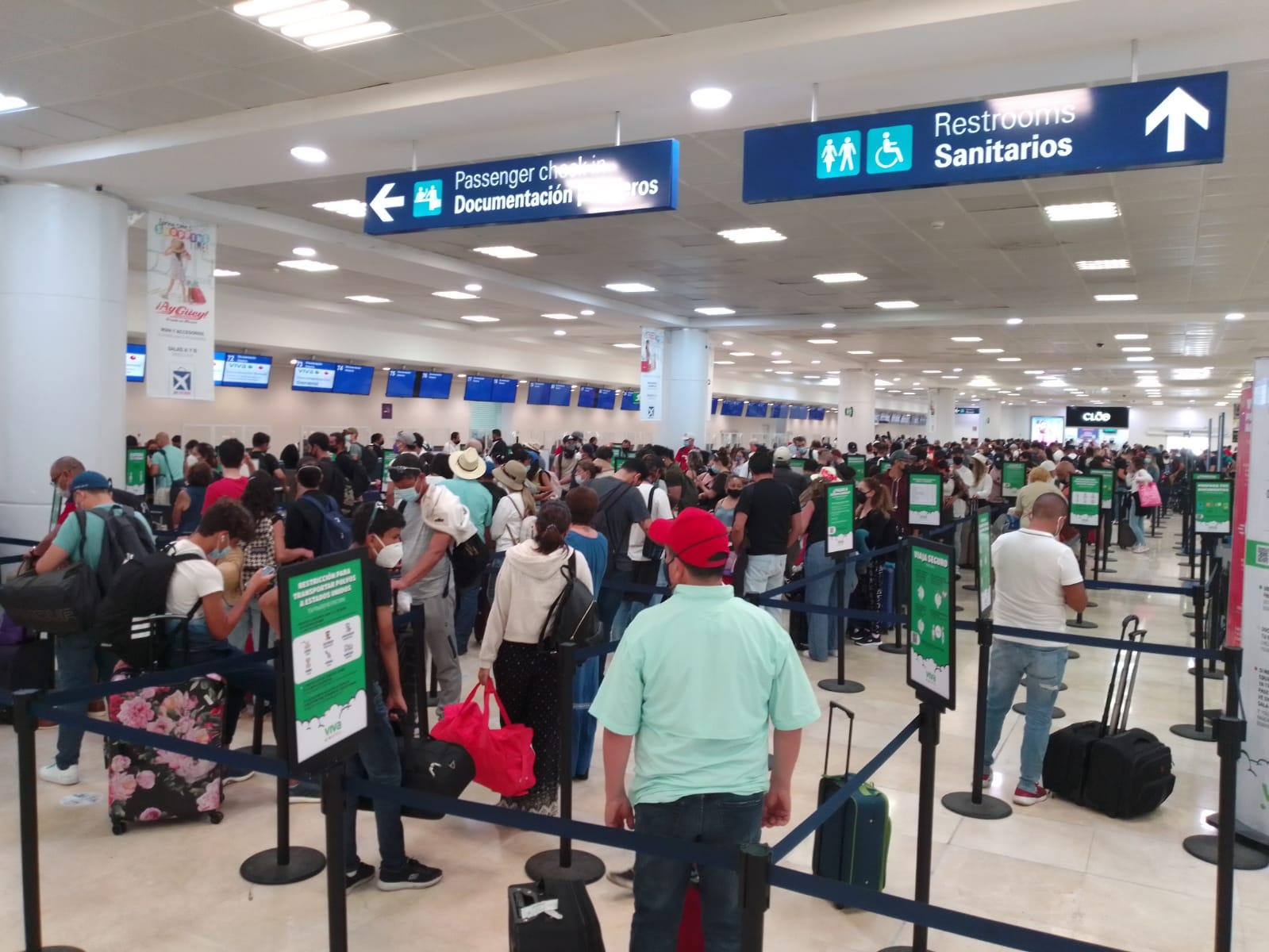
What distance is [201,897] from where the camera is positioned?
4109mm

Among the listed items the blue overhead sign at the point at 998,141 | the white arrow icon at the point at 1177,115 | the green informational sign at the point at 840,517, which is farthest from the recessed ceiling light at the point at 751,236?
the white arrow icon at the point at 1177,115

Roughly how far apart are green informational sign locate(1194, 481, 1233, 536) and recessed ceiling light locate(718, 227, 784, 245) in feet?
19.0

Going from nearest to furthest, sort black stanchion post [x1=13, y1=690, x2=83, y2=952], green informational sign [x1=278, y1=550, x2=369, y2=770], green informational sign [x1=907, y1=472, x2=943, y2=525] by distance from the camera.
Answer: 1. green informational sign [x1=278, y1=550, x2=369, y2=770]
2. black stanchion post [x1=13, y1=690, x2=83, y2=952]
3. green informational sign [x1=907, y1=472, x2=943, y2=525]

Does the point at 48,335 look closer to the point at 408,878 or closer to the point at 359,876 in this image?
the point at 359,876

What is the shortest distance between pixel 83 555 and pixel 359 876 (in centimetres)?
251

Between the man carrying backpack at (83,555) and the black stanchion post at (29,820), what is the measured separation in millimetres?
1701

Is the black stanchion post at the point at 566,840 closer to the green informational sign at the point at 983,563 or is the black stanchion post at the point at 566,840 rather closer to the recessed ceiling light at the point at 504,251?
the green informational sign at the point at 983,563

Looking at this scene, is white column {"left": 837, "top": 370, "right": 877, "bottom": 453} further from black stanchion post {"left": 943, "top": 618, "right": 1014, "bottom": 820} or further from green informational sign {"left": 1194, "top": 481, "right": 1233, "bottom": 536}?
black stanchion post {"left": 943, "top": 618, "right": 1014, "bottom": 820}

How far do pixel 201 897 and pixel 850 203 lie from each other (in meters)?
8.07

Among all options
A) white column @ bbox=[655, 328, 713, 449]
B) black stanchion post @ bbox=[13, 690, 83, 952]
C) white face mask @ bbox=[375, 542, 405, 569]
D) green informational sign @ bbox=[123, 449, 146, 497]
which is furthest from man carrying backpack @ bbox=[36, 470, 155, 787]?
white column @ bbox=[655, 328, 713, 449]

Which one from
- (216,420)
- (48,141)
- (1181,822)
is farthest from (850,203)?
(216,420)

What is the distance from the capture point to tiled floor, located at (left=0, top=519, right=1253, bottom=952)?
3.87m

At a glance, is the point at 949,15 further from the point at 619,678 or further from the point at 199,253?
the point at 199,253

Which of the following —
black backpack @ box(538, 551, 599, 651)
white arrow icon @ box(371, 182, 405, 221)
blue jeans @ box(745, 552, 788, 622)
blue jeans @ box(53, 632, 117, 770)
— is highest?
white arrow icon @ box(371, 182, 405, 221)
